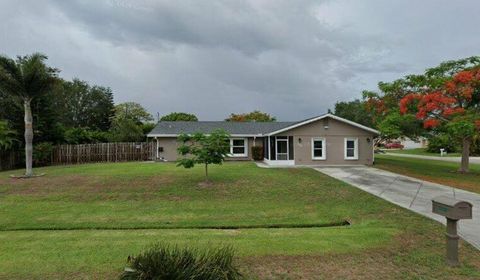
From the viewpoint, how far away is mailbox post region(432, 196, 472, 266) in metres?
5.39

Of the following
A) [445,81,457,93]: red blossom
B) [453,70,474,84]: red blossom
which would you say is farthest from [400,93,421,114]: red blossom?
[453,70,474,84]: red blossom

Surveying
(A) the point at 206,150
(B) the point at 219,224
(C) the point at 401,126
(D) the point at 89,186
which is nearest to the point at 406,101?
(C) the point at 401,126

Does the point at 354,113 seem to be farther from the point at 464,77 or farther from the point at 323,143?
the point at 464,77

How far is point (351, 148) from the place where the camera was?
25172 mm

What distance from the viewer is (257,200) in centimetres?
1208

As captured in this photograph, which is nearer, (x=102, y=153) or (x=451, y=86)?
(x=451, y=86)

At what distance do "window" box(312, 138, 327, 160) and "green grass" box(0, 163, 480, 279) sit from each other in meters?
8.56

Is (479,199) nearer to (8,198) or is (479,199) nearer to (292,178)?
(292,178)

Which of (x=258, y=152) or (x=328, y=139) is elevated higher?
(x=328, y=139)

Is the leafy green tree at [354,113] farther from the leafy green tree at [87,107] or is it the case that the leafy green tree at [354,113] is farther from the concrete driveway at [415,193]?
the leafy green tree at [87,107]

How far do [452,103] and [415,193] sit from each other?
10.4 metres

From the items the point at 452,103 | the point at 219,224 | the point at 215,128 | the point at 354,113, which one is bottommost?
the point at 219,224

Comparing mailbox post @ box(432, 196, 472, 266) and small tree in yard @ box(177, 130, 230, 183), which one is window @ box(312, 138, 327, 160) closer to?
small tree in yard @ box(177, 130, 230, 183)

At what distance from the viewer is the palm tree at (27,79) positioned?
18141mm
